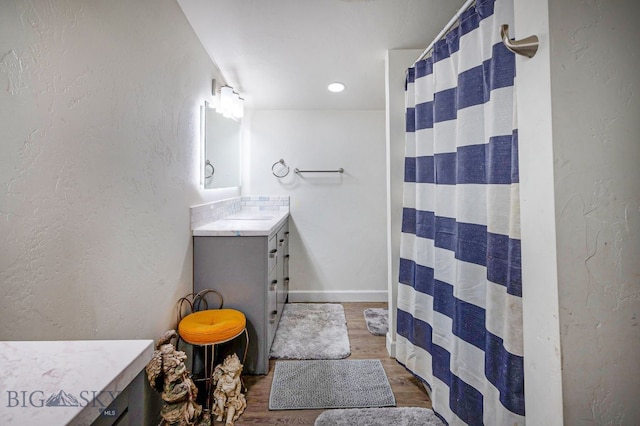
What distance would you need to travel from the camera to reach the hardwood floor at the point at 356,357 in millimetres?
1452

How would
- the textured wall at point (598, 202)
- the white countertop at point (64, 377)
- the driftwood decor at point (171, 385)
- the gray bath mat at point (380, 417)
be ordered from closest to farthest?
the white countertop at point (64, 377), the textured wall at point (598, 202), the driftwood decor at point (171, 385), the gray bath mat at point (380, 417)

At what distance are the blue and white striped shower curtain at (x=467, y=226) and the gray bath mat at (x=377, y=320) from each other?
0.65 meters

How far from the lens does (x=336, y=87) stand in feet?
8.29

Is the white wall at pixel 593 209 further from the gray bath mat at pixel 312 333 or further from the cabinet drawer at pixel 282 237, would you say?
the cabinet drawer at pixel 282 237

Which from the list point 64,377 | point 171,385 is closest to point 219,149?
point 171,385

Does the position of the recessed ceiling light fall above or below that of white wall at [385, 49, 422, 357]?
above

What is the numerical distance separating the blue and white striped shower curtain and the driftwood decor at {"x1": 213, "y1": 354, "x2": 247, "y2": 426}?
1014 mm

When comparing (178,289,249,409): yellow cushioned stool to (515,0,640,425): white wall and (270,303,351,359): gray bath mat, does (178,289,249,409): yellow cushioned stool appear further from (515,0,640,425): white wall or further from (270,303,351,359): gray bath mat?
(515,0,640,425): white wall

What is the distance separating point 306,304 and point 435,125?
89.9 inches

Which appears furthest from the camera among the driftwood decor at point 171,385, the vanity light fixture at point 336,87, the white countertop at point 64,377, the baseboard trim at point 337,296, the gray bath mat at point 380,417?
the baseboard trim at point 337,296

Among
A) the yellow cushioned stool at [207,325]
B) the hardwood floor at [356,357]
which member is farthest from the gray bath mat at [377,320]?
the yellow cushioned stool at [207,325]

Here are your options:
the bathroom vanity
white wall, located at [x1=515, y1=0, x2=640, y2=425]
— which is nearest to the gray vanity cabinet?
the bathroom vanity

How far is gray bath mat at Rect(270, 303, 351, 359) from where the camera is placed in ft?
6.73

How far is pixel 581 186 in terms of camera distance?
0.63 metres
